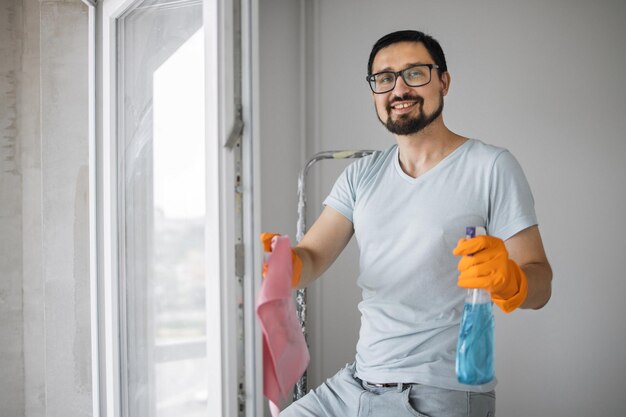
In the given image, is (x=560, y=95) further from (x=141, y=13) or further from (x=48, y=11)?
(x=48, y=11)

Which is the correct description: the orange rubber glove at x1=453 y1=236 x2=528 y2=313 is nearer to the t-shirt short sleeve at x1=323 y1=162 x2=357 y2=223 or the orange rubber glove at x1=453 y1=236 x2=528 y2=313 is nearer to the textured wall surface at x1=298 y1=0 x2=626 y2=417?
the t-shirt short sleeve at x1=323 y1=162 x2=357 y2=223

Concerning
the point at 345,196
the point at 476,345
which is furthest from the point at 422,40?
the point at 476,345

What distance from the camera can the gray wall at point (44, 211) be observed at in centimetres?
174

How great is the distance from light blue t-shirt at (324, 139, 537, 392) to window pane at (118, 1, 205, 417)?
0.44 m

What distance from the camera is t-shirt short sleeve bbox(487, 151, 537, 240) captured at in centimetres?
127

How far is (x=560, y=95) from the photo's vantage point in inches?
81.5

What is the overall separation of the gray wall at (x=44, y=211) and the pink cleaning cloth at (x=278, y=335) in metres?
0.98

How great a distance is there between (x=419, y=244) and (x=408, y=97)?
37 cm

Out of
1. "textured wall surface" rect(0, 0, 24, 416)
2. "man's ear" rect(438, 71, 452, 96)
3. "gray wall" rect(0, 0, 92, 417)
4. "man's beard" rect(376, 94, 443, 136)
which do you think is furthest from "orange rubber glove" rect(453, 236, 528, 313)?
"textured wall surface" rect(0, 0, 24, 416)

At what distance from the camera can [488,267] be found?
1087mm

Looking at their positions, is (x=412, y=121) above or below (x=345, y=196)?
above

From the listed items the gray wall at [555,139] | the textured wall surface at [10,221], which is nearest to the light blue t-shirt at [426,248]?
the gray wall at [555,139]

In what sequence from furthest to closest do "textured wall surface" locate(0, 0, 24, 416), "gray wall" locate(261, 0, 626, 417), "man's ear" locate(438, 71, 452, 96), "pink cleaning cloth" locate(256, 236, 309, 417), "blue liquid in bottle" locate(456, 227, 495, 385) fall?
"gray wall" locate(261, 0, 626, 417) < "textured wall surface" locate(0, 0, 24, 416) < "man's ear" locate(438, 71, 452, 96) < "blue liquid in bottle" locate(456, 227, 495, 385) < "pink cleaning cloth" locate(256, 236, 309, 417)

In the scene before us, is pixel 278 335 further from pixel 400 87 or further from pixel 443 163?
pixel 400 87
